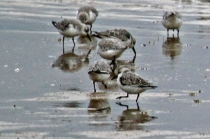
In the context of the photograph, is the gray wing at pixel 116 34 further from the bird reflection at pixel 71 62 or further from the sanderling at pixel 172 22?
the sanderling at pixel 172 22

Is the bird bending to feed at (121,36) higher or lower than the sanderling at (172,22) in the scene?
higher

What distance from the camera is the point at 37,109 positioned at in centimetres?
1272

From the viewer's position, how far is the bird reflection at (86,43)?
2036cm

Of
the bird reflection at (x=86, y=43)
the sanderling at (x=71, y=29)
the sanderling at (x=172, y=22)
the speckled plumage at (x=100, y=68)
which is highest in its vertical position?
the speckled plumage at (x=100, y=68)

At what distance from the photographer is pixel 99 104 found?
1334cm

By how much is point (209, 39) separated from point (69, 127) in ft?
37.5

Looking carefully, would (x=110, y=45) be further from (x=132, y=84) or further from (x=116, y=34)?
(x=132, y=84)

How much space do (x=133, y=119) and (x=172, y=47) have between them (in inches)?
337

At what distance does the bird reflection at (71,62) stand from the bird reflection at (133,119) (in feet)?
13.2

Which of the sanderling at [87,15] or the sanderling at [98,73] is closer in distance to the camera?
the sanderling at [98,73]

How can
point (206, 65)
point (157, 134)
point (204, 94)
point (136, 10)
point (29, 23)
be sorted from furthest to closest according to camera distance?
point (136, 10), point (29, 23), point (206, 65), point (204, 94), point (157, 134)

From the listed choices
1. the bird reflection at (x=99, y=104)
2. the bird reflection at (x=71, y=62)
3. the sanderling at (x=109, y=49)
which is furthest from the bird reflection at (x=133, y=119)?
the sanderling at (x=109, y=49)

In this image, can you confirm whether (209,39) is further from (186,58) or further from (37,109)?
(37,109)

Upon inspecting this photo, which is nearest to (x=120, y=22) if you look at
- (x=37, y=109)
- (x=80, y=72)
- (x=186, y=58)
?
(x=186, y=58)
